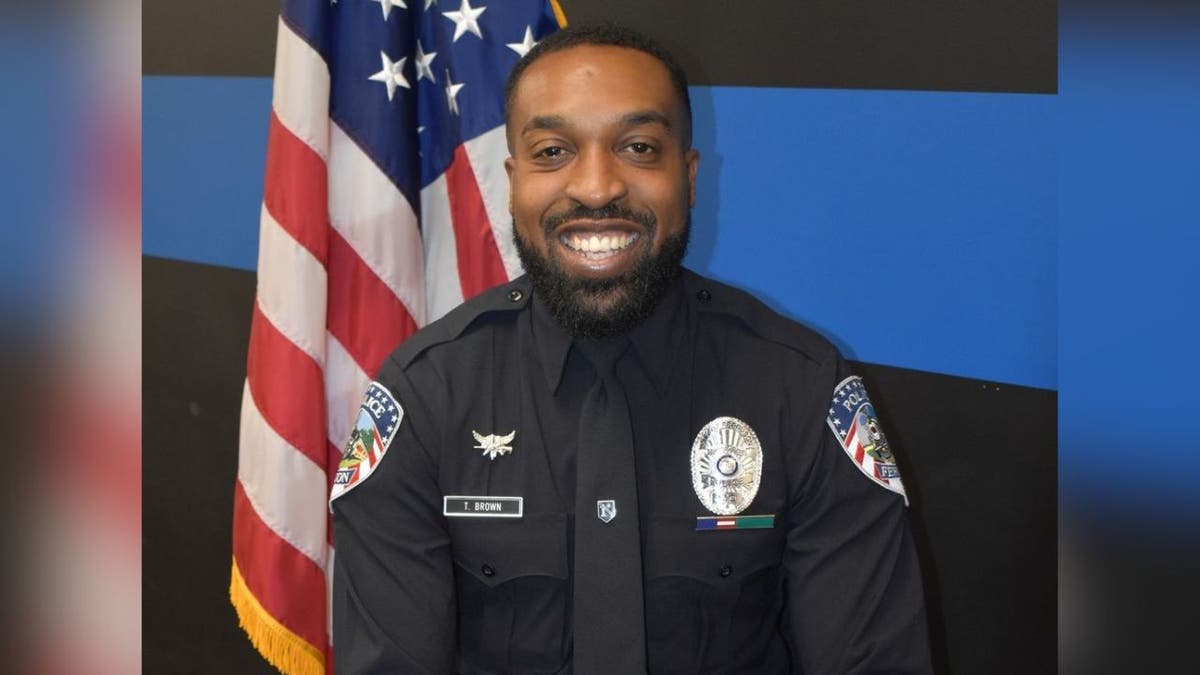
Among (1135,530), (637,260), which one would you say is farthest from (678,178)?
(1135,530)

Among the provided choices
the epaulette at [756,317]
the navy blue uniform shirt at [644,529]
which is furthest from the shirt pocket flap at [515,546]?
the epaulette at [756,317]

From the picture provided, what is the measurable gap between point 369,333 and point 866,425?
0.96 meters

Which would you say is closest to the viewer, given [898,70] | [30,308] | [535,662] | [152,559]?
[535,662]

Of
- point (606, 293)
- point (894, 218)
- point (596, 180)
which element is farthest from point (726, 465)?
point (894, 218)

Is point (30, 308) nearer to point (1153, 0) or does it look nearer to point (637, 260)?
point (637, 260)

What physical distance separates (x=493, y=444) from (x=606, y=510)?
17 cm

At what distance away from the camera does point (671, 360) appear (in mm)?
1445

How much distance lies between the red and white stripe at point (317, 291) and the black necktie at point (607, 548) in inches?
25.8

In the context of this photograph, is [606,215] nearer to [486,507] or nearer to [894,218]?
[486,507]

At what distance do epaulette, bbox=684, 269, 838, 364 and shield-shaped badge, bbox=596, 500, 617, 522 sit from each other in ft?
1.00

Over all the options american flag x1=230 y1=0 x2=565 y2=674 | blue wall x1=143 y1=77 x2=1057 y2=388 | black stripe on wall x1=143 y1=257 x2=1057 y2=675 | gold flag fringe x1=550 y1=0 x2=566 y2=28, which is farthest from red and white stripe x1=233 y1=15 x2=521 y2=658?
black stripe on wall x1=143 y1=257 x2=1057 y2=675

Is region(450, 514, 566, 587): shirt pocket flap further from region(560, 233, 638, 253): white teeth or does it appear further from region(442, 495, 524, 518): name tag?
region(560, 233, 638, 253): white teeth

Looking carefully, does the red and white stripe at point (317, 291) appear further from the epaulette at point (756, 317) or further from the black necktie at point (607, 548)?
the black necktie at point (607, 548)

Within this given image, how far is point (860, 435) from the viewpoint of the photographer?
4.53 feet
